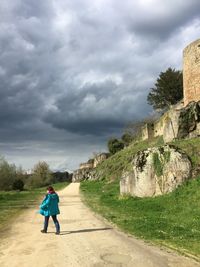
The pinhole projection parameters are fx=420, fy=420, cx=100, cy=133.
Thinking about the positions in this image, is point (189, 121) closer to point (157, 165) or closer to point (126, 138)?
point (157, 165)

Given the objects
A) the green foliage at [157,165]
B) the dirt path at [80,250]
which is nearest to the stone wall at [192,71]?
the green foliage at [157,165]

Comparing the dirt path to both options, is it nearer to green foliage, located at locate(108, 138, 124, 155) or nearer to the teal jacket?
the teal jacket

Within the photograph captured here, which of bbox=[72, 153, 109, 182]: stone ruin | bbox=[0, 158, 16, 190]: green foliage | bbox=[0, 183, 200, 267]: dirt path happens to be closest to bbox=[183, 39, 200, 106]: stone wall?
bbox=[72, 153, 109, 182]: stone ruin

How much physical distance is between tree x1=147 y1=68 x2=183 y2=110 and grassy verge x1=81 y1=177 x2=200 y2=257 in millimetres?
47901

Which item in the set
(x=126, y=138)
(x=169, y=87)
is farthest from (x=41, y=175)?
(x=169, y=87)

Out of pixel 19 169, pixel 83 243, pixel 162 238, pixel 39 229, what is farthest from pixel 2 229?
pixel 19 169

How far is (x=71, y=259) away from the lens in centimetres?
1009

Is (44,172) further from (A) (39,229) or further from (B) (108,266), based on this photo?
(B) (108,266)

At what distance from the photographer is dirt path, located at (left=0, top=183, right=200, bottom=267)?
9.72m

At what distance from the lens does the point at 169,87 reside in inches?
2800

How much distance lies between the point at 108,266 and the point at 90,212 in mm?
12263

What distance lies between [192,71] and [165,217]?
25.8 metres

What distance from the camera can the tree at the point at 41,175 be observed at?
311 feet

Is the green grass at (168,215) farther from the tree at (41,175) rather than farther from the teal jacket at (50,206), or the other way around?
the tree at (41,175)
